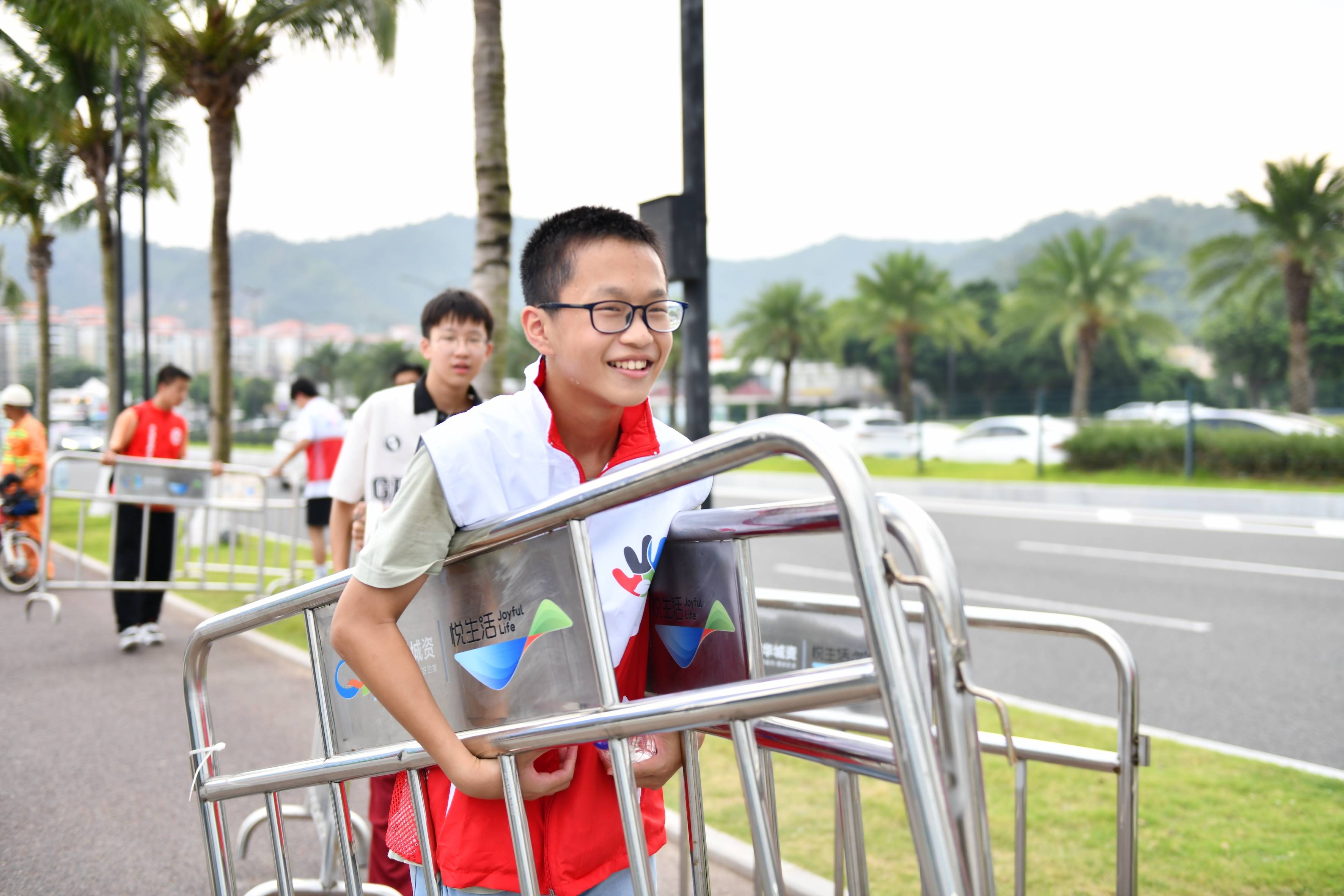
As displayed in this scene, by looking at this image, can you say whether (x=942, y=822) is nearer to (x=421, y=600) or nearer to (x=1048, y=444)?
(x=421, y=600)

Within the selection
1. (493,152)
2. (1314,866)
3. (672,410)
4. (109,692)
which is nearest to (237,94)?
(493,152)

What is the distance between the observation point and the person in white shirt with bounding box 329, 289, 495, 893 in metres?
3.70

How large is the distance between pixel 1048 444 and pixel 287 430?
1008 inches

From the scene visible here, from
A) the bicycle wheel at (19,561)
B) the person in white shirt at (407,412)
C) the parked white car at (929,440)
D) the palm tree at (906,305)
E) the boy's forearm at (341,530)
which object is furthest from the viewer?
the palm tree at (906,305)

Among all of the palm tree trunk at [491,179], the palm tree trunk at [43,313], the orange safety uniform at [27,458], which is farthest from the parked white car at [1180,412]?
the palm tree trunk at [43,313]

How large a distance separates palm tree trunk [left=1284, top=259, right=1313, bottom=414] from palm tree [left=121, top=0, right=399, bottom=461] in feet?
70.6

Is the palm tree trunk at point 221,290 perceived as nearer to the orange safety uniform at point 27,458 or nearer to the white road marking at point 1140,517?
the orange safety uniform at point 27,458

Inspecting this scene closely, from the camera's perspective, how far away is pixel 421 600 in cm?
178

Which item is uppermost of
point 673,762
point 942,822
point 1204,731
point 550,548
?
point 550,548

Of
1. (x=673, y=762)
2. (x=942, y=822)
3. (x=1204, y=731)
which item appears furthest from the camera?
(x=1204, y=731)

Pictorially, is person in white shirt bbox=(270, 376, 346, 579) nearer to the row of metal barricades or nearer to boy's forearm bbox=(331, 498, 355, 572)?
boy's forearm bbox=(331, 498, 355, 572)

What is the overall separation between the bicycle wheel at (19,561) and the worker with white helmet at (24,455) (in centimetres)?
10

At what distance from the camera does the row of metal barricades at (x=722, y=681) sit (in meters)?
1.17

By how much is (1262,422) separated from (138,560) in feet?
65.9
